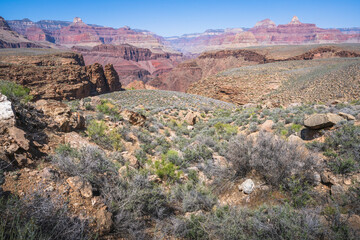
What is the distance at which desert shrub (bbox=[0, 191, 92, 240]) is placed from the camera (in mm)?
1988

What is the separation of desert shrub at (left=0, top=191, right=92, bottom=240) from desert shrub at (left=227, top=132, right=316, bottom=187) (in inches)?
137

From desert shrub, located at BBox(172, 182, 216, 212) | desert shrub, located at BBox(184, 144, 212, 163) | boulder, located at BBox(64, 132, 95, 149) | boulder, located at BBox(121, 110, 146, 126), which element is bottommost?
desert shrub, located at BBox(184, 144, 212, 163)

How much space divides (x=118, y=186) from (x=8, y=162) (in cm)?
172

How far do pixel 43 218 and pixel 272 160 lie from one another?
4149mm

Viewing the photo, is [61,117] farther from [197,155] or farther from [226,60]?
[226,60]

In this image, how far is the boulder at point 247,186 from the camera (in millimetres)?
3884

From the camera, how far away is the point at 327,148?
4.98 meters

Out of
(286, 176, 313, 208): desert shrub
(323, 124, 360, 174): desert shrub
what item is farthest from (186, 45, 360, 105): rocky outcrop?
(286, 176, 313, 208): desert shrub

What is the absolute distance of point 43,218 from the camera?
2.14 metres

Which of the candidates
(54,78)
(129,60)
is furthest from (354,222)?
(129,60)

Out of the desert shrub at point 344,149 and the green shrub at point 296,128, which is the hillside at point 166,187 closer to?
the desert shrub at point 344,149

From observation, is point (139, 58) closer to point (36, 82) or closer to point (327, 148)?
point (36, 82)

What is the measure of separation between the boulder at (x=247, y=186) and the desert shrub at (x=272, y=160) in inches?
13.7

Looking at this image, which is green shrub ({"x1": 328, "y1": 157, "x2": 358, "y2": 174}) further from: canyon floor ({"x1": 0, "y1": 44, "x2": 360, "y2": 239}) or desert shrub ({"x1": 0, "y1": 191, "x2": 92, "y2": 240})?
desert shrub ({"x1": 0, "y1": 191, "x2": 92, "y2": 240})
